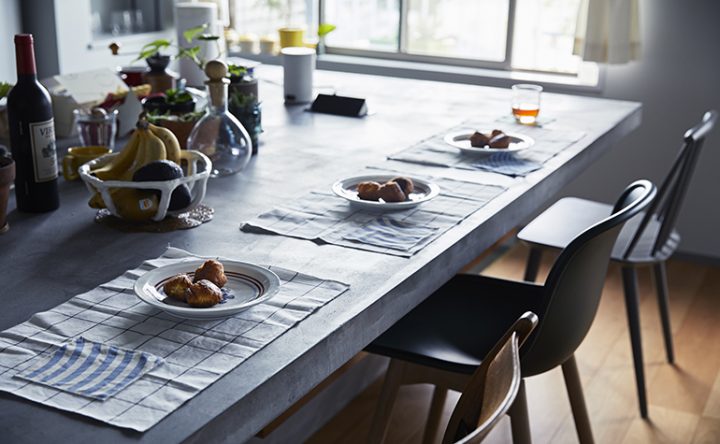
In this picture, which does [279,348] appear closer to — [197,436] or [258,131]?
[197,436]

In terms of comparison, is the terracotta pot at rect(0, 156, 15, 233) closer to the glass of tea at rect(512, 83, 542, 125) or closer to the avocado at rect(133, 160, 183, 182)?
the avocado at rect(133, 160, 183, 182)

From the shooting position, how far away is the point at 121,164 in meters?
1.67

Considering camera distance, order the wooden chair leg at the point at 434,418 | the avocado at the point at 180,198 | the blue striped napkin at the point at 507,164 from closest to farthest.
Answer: the avocado at the point at 180,198 → the blue striped napkin at the point at 507,164 → the wooden chair leg at the point at 434,418

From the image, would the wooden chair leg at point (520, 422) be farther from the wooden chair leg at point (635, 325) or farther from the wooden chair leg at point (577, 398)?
the wooden chair leg at point (635, 325)

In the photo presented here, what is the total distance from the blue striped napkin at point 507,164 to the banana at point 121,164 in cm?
79

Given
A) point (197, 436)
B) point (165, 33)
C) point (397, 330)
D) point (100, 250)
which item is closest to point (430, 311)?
point (397, 330)

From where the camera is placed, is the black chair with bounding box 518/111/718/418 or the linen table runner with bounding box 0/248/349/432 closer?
the linen table runner with bounding box 0/248/349/432

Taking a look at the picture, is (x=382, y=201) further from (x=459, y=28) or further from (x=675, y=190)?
(x=459, y=28)

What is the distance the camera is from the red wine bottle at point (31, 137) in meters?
1.54

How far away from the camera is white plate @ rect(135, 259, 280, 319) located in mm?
1188

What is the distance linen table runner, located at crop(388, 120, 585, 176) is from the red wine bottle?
2.63ft

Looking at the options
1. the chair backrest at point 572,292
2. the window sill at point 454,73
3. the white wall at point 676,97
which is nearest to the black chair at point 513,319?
the chair backrest at point 572,292

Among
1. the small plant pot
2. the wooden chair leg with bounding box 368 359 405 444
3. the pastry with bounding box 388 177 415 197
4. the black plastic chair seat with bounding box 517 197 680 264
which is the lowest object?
the wooden chair leg with bounding box 368 359 405 444

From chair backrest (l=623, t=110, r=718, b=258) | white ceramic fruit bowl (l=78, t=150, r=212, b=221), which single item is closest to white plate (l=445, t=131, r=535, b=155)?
chair backrest (l=623, t=110, r=718, b=258)
